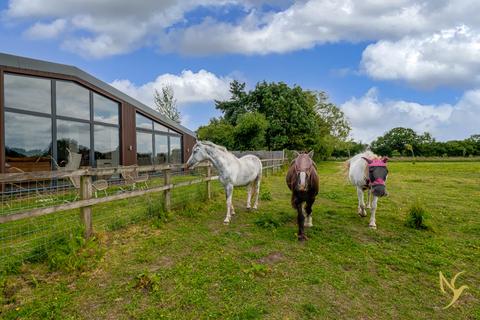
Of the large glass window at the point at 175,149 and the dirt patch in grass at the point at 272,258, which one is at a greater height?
the large glass window at the point at 175,149

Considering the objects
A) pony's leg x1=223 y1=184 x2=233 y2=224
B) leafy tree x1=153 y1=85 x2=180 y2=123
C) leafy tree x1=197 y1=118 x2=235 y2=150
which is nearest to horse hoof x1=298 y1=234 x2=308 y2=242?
pony's leg x1=223 y1=184 x2=233 y2=224

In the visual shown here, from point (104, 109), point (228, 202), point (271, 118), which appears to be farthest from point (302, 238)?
point (271, 118)

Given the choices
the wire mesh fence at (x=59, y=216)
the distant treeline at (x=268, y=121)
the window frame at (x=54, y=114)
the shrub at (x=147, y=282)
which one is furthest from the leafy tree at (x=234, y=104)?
the shrub at (x=147, y=282)

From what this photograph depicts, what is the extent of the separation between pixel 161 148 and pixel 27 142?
21.2 ft

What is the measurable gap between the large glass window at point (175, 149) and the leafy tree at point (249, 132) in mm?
6401

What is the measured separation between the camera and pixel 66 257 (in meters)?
3.29

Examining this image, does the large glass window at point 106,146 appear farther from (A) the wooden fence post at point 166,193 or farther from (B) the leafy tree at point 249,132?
(B) the leafy tree at point 249,132

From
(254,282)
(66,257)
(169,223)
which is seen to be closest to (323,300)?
(254,282)

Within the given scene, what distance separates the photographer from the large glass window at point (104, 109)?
1033 centimetres

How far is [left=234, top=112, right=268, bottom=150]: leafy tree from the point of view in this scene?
20.7 meters

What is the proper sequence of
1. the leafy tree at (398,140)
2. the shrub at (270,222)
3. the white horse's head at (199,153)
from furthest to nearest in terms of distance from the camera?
1. the leafy tree at (398,140)
2. the white horse's head at (199,153)
3. the shrub at (270,222)

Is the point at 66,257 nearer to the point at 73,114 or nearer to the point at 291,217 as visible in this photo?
the point at 291,217

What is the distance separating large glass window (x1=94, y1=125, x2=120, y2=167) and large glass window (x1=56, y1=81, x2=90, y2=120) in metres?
0.79

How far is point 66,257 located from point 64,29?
35.0ft
